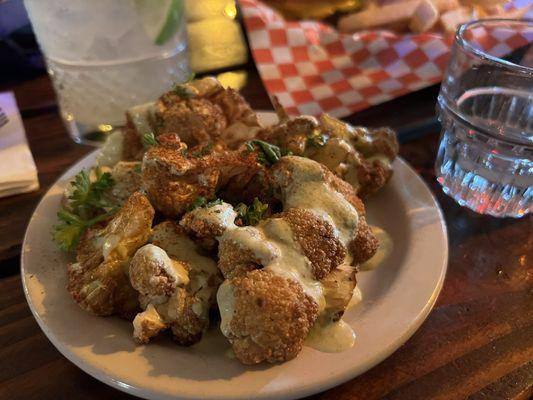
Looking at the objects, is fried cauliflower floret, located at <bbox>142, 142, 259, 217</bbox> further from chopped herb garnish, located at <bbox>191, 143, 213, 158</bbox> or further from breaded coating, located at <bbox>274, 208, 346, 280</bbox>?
breaded coating, located at <bbox>274, 208, 346, 280</bbox>

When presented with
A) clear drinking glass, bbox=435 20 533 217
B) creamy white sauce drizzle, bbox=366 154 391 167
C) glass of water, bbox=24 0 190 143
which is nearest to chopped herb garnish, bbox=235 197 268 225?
creamy white sauce drizzle, bbox=366 154 391 167

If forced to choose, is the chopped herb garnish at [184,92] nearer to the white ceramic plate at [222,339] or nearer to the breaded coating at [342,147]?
the breaded coating at [342,147]

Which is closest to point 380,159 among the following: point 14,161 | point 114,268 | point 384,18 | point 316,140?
point 316,140

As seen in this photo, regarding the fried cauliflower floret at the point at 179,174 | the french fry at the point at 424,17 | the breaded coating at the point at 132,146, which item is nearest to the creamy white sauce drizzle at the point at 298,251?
the fried cauliflower floret at the point at 179,174

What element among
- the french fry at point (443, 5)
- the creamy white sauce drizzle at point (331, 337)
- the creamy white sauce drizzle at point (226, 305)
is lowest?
the french fry at point (443, 5)

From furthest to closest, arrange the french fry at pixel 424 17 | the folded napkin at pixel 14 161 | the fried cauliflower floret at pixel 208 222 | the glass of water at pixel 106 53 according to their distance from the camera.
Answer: the french fry at pixel 424 17
the glass of water at pixel 106 53
the folded napkin at pixel 14 161
the fried cauliflower floret at pixel 208 222

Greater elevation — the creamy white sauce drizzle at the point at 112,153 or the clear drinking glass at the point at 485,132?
the creamy white sauce drizzle at the point at 112,153

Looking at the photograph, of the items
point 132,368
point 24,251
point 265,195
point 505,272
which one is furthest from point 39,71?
point 505,272

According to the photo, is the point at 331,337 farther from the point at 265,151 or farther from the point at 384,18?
the point at 384,18

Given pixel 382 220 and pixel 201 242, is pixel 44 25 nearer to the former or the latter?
pixel 201 242
